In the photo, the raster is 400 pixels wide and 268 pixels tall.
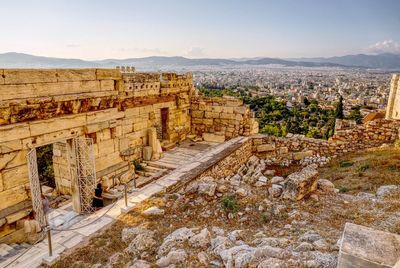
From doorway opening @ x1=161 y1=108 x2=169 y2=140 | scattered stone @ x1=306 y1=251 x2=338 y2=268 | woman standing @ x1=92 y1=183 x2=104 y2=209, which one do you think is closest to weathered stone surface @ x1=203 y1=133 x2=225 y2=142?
doorway opening @ x1=161 y1=108 x2=169 y2=140

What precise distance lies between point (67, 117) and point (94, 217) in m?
2.63

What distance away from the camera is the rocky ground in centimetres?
461

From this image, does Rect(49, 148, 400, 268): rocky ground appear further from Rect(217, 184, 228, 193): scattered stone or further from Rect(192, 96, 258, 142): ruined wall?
Rect(192, 96, 258, 142): ruined wall

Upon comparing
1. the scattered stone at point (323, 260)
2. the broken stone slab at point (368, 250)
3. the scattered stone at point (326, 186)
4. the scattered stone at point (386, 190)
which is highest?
the broken stone slab at point (368, 250)

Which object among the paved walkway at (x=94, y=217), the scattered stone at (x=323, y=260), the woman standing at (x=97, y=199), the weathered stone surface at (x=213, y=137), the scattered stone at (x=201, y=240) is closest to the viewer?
the scattered stone at (x=323, y=260)

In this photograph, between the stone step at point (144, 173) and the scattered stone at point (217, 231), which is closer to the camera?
the scattered stone at point (217, 231)

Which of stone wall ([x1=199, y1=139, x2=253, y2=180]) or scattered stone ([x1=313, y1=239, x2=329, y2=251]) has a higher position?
scattered stone ([x1=313, y1=239, x2=329, y2=251])

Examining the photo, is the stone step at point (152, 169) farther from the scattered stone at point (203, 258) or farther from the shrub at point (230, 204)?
the scattered stone at point (203, 258)

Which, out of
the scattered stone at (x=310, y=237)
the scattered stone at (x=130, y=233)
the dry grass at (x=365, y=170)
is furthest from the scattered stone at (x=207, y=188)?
the dry grass at (x=365, y=170)

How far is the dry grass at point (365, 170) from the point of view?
8.59 meters

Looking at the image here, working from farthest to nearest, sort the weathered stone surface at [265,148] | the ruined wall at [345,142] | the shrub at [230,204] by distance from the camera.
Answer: the weathered stone surface at [265,148] → the ruined wall at [345,142] → the shrub at [230,204]

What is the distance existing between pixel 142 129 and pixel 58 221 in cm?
454

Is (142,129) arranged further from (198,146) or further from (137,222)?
(137,222)

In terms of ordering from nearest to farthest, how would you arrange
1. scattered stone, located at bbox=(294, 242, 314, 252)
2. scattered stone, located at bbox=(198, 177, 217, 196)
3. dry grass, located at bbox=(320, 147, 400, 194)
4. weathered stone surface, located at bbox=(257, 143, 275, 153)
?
scattered stone, located at bbox=(294, 242, 314, 252) → scattered stone, located at bbox=(198, 177, 217, 196) → dry grass, located at bbox=(320, 147, 400, 194) → weathered stone surface, located at bbox=(257, 143, 275, 153)
